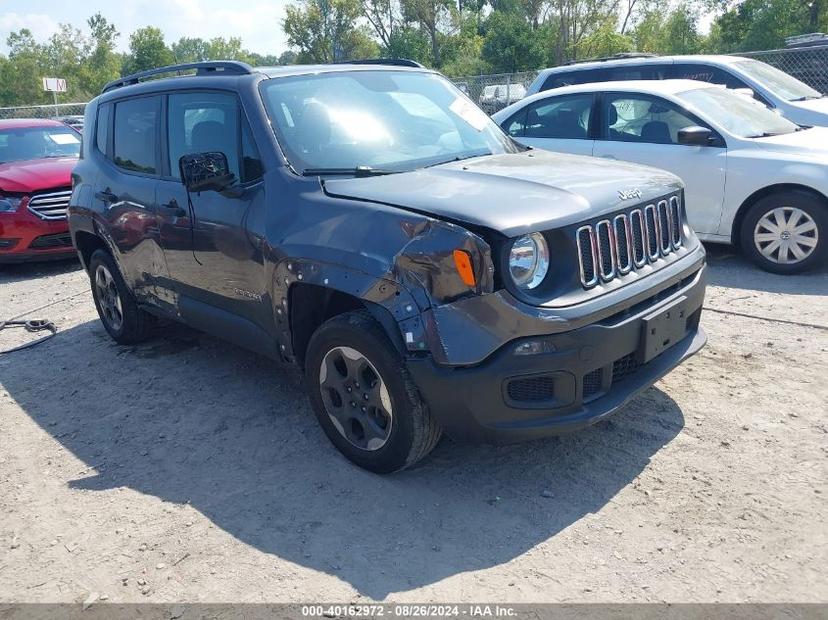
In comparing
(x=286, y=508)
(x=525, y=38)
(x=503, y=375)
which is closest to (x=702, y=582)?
(x=503, y=375)

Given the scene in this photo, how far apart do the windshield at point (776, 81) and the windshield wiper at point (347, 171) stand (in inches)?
271

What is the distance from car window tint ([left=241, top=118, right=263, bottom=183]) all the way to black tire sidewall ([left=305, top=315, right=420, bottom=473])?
0.99 metres

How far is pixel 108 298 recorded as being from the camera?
5855 millimetres

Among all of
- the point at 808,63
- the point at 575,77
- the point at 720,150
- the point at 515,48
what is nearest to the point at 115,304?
the point at 720,150

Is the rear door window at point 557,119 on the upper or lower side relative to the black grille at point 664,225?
upper

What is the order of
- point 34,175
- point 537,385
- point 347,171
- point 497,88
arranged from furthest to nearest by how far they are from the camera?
point 497,88, point 34,175, point 347,171, point 537,385

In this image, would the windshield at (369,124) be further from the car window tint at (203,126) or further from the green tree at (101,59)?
the green tree at (101,59)

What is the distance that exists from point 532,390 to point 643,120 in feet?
16.6

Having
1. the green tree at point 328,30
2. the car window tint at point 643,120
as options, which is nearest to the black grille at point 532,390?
the car window tint at point 643,120

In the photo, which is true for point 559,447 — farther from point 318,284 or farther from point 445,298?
point 318,284

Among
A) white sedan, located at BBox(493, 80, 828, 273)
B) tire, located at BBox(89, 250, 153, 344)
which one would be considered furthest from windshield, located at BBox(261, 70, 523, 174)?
white sedan, located at BBox(493, 80, 828, 273)

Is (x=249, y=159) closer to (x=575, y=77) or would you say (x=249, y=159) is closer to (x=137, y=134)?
(x=137, y=134)

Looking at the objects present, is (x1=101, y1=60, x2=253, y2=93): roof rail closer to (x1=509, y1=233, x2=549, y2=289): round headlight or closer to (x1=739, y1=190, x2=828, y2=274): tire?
(x1=509, y1=233, x2=549, y2=289): round headlight

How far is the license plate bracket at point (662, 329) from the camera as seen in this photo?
331 centimetres
